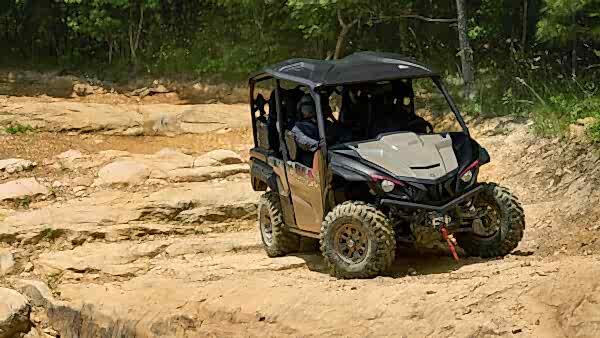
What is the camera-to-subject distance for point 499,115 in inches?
547

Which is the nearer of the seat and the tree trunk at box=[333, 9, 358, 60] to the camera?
the seat

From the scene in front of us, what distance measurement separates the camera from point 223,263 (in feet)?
30.7

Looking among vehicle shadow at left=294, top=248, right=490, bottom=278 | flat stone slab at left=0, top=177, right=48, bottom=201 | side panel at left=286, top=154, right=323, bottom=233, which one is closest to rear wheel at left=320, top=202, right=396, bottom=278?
vehicle shadow at left=294, top=248, right=490, bottom=278

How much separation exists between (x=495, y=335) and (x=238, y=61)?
14.2 meters

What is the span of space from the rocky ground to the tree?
1.65 metres

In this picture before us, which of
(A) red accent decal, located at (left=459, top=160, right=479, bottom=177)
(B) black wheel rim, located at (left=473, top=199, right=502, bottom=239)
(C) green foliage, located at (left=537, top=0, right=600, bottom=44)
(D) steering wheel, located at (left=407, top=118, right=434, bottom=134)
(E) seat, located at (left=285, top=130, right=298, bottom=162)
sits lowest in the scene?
(B) black wheel rim, located at (left=473, top=199, right=502, bottom=239)

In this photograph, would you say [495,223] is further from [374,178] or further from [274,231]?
[274,231]

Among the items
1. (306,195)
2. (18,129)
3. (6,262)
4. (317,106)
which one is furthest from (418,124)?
(18,129)

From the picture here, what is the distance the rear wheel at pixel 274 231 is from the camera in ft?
30.0

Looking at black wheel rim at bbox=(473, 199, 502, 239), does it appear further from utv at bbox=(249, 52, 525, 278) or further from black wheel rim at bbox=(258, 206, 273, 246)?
black wheel rim at bbox=(258, 206, 273, 246)

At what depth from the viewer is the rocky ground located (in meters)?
6.48

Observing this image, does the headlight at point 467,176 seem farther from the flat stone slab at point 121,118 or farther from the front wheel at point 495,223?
the flat stone slab at point 121,118

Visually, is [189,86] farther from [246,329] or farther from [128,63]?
[246,329]

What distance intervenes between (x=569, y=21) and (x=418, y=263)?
678 centimetres
